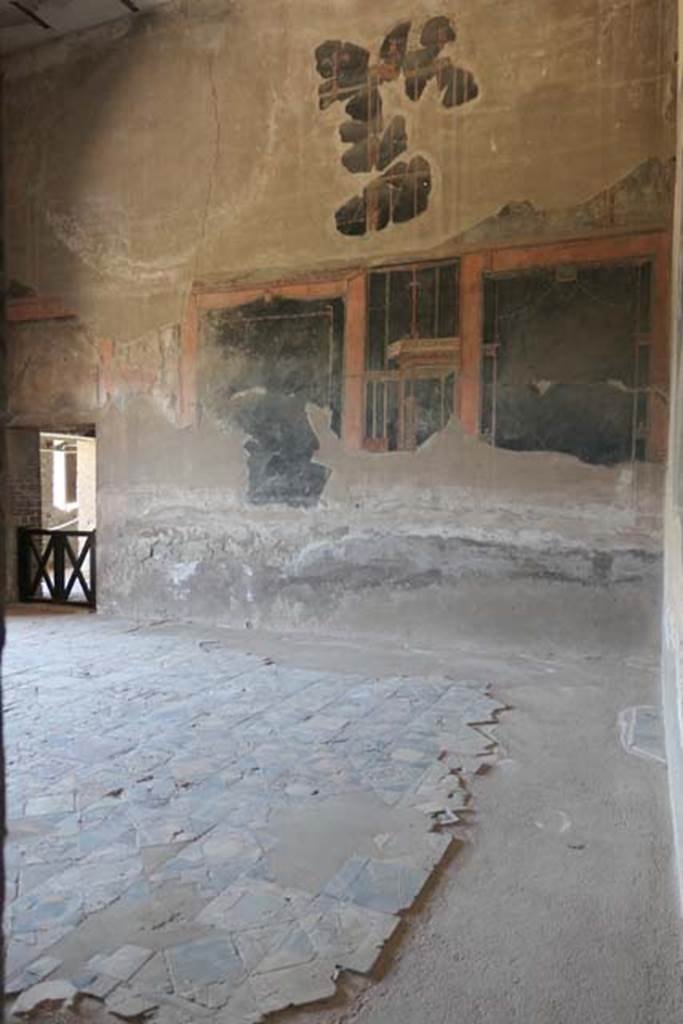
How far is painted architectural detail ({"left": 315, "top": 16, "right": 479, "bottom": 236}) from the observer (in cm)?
724

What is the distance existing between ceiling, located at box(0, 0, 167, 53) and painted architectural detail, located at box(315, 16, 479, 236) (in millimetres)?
2380

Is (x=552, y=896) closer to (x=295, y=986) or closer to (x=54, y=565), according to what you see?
(x=295, y=986)

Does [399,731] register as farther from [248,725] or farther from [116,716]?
[116,716]

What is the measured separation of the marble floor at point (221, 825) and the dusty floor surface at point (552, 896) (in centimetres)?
13

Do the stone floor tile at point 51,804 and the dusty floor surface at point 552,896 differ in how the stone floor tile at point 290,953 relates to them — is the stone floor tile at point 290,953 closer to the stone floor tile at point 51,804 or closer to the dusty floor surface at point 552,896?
the dusty floor surface at point 552,896

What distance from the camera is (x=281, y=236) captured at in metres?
7.89

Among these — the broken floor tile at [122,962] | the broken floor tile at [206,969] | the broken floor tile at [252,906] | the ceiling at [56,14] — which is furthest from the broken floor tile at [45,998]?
the ceiling at [56,14]

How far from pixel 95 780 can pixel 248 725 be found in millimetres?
1109

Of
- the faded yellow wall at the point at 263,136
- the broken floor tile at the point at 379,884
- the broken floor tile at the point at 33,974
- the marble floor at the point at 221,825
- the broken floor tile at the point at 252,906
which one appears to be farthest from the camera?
the faded yellow wall at the point at 263,136

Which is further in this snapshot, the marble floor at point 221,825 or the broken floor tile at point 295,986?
the marble floor at point 221,825

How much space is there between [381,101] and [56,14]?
3874 millimetres

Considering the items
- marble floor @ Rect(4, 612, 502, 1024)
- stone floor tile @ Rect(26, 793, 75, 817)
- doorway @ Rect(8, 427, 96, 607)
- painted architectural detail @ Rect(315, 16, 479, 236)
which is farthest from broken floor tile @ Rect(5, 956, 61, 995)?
doorway @ Rect(8, 427, 96, 607)

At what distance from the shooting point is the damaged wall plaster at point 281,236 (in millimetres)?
6711

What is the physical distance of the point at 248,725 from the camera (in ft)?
15.8
